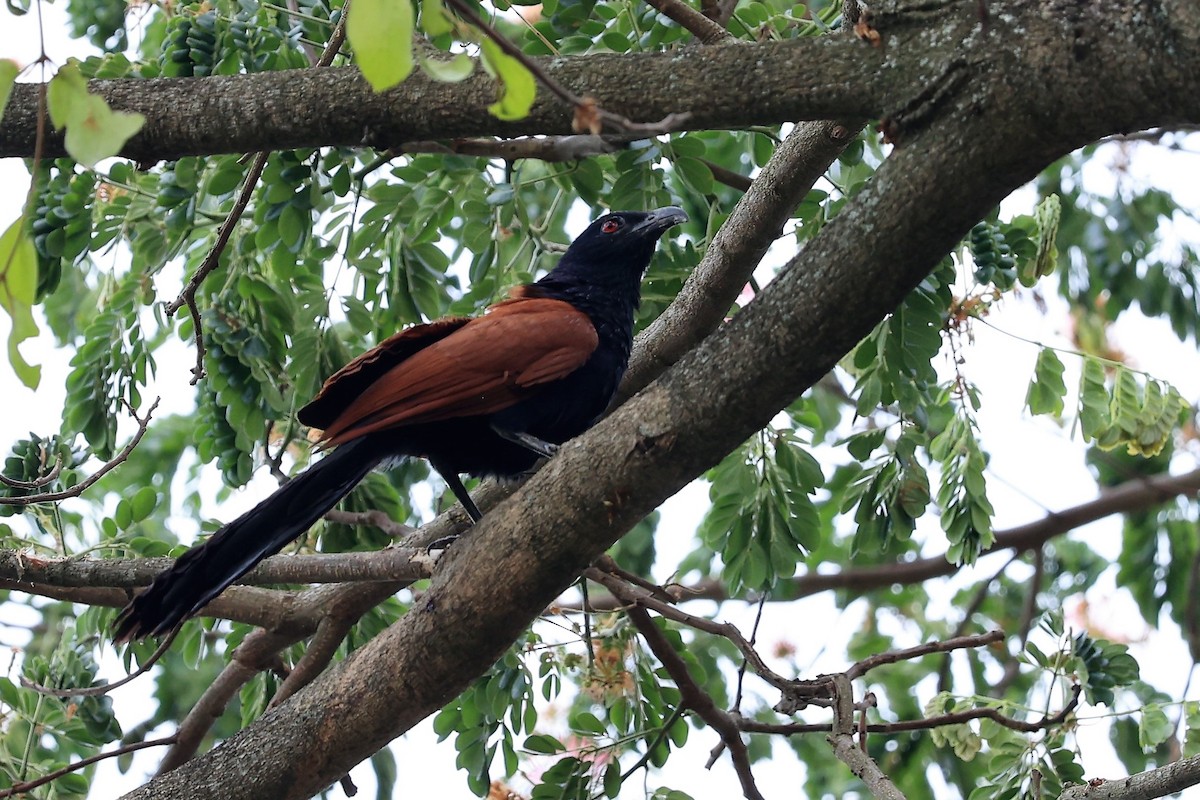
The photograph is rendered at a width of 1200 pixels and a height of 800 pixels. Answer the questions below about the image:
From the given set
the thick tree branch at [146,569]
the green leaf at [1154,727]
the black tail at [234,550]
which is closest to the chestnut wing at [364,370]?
the black tail at [234,550]

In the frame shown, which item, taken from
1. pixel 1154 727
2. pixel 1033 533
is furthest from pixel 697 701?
pixel 1033 533

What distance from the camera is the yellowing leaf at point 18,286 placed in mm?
1433

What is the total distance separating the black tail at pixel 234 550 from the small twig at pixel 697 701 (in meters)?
0.94

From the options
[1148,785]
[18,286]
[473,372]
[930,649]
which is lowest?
[1148,785]

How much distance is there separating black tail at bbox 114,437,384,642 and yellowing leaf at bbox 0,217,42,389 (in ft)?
4.05

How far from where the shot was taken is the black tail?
2621 mm

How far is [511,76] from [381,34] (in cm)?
17

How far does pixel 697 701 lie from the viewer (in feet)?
11.5

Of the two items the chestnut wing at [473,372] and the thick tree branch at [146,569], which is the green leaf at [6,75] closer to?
the thick tree branch at [146,569]

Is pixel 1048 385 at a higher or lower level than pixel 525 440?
lower

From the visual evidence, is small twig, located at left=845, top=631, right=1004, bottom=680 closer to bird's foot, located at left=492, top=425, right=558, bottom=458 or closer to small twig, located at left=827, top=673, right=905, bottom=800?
small twig, located at left=827, top=673, right=905, bottom=800

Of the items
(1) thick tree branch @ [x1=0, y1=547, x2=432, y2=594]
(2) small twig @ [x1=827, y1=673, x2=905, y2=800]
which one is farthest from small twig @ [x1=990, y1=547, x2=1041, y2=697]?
(1) thick tree branch @ [x1=0, y1=547, x2=432, y2=594]

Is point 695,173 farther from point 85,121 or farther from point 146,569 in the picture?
point 85,121

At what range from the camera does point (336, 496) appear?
304 cm
